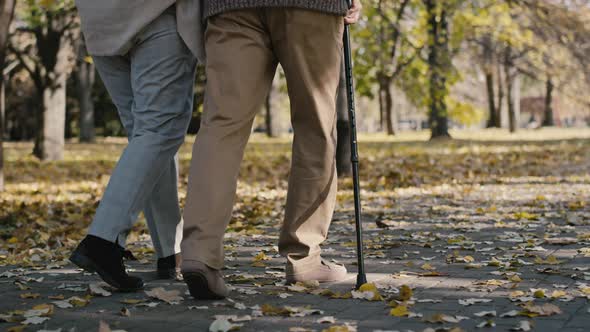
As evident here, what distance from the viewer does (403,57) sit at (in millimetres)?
15664

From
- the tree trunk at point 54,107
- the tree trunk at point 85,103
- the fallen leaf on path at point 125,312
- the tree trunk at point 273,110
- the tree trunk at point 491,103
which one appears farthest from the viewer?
the tree trunk at point 491,103

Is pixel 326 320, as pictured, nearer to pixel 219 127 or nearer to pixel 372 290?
pixel 372 290

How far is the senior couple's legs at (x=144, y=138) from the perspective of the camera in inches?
147

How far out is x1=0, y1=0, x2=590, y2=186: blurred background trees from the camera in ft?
47.8

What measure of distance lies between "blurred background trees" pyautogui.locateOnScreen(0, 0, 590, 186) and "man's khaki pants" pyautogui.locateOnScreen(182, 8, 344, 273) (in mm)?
1500

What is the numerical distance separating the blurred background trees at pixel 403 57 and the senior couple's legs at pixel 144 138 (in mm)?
1185

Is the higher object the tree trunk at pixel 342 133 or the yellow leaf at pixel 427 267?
the tree trunk at pixel 342 133

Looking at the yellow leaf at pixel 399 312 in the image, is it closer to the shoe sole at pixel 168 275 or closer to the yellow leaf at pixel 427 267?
the yellow leaf at pixel 427 267

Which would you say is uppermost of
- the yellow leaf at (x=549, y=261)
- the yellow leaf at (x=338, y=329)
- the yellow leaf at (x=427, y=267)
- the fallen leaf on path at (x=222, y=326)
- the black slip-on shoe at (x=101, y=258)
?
the black slip-on shoe at (x=101, y=258)

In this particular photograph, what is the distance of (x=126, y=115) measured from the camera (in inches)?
164

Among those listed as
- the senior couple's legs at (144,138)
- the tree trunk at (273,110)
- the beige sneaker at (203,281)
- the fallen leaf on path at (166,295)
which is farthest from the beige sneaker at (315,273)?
the tree trunk at (273,110)

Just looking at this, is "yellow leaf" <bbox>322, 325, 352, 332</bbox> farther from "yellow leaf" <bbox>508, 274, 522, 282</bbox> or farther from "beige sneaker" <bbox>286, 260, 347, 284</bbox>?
"yellow leaf" <bbox>508, 274, 522, 282</bbox>

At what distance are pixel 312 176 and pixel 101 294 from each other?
1.14 m

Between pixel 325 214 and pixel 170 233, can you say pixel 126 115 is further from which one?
pixel 325 214
